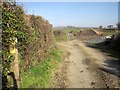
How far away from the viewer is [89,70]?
45.3 feet

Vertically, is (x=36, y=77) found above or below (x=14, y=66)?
below

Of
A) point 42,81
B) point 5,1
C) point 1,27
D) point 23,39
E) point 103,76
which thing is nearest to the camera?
point 1,27

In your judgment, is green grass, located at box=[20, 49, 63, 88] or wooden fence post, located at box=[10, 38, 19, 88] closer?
wooden fence post, located at box=[10, 38, 19, 88]

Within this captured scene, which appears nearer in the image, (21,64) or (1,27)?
(1,27)

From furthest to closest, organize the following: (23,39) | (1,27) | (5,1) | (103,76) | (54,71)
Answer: (54,71) → (103,76) → (23,39) → (5,1) → (1,27)

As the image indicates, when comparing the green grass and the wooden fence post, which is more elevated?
the wooden fence post

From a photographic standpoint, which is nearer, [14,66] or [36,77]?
[14,66]

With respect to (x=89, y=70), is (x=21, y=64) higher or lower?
higher

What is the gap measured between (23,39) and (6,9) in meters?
2.12

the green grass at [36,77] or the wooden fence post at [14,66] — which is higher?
the wooden fence post at [14,66]

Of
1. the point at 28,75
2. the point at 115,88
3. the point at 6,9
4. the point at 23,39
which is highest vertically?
the point at 6,9

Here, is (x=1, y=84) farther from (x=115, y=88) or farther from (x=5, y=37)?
(x=115, y=88)

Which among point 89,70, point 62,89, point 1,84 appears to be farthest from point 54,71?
point 1,84

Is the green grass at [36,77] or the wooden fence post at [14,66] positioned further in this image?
the green grass at [36,77]
